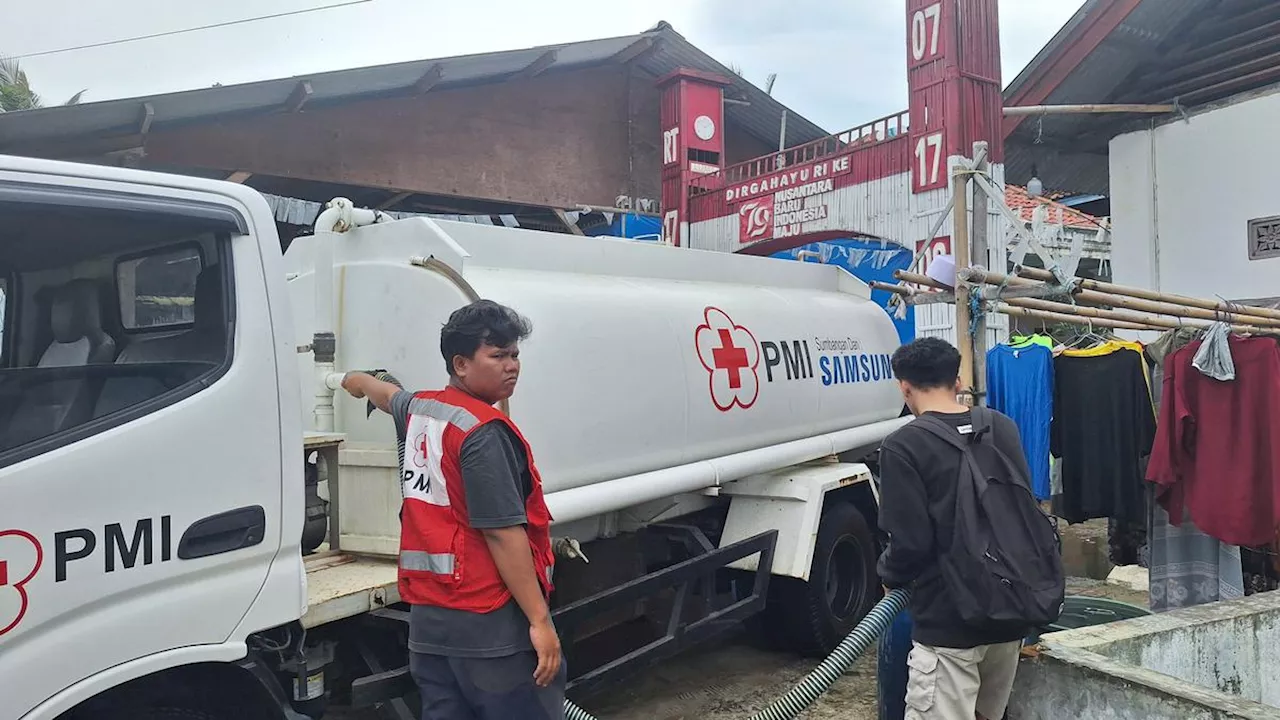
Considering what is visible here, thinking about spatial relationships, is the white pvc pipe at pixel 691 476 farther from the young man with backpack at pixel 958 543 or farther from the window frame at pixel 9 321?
the window frame at pixel 9 321

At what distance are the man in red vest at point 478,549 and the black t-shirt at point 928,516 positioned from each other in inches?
44.5

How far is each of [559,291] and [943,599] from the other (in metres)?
2.14

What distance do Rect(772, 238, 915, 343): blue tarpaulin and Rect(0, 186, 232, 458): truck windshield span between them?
9.11 metres

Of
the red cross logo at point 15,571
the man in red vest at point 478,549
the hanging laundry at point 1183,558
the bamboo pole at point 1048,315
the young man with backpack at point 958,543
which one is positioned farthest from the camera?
the hanging laundry at point 1183,558

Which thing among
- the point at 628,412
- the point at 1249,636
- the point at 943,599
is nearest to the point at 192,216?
the point at 628,412

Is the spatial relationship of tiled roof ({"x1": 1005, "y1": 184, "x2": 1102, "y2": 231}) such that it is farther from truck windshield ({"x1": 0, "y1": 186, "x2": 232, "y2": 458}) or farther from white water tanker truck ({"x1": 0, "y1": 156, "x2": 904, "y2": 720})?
truck windshield ({"x1": 0, "y1": 186, "x2": 232, "y2": 458})

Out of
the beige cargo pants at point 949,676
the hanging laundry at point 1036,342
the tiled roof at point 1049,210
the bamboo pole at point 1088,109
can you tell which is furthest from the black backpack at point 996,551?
the tiled roof at point 1049,210

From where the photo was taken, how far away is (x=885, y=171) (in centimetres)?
1038

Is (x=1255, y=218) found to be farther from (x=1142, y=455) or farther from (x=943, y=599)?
(x=943, y=599)

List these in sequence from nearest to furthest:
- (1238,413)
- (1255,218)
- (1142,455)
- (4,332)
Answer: (4,332) → (1238,413) → (1142,455) → (1255,218)

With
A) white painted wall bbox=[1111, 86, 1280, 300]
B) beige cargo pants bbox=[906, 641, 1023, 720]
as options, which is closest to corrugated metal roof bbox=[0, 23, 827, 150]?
white painted wall bbox=[1111, 86, 1280, 300]

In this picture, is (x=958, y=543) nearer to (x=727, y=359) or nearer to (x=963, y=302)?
(x=963, y=302)

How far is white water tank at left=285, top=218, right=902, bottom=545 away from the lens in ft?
12.5

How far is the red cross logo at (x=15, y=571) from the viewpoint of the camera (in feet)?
7.04
